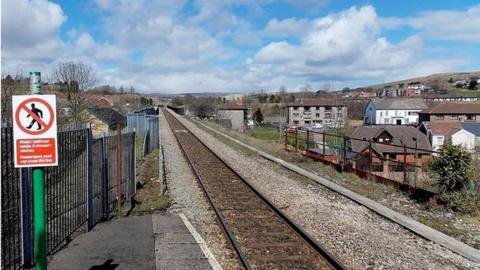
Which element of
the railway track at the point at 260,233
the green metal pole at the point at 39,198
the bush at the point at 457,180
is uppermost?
the green metal pole at the point at 39,198

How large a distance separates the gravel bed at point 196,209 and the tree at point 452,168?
5.78 m

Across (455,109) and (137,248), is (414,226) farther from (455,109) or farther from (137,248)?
(455,109)

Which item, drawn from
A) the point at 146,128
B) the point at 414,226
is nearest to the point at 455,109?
the point at 146,128

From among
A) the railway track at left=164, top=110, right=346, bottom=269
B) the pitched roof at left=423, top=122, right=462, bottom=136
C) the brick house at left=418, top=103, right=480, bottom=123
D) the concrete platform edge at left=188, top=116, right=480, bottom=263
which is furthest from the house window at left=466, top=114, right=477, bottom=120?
the railway track at left=164, top=110, right=346, bottom=269

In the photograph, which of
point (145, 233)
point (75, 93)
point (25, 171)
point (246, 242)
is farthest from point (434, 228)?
point (75, 93)

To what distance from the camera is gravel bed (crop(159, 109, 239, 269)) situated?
784 cm

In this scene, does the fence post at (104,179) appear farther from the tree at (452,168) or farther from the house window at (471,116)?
the house window at (471,116)

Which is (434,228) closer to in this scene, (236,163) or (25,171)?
(25,171)

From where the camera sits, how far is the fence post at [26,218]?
6.10 metres

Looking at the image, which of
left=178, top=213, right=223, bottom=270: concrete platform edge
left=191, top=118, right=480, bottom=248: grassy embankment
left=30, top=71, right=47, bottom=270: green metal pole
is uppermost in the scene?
left=30, top=71, right=47, bottom=270: green metal pole

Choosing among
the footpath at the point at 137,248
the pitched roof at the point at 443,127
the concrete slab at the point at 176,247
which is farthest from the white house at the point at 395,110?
the footpath at the point at 137,248

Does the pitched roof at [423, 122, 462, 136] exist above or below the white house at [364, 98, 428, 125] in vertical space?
below

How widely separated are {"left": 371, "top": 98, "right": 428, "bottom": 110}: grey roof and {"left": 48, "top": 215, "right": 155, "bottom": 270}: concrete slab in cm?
12502

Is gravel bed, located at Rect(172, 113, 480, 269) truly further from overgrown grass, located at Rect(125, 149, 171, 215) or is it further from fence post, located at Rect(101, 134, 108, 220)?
fence post, located at Rect(101, 134, 108, 220)
